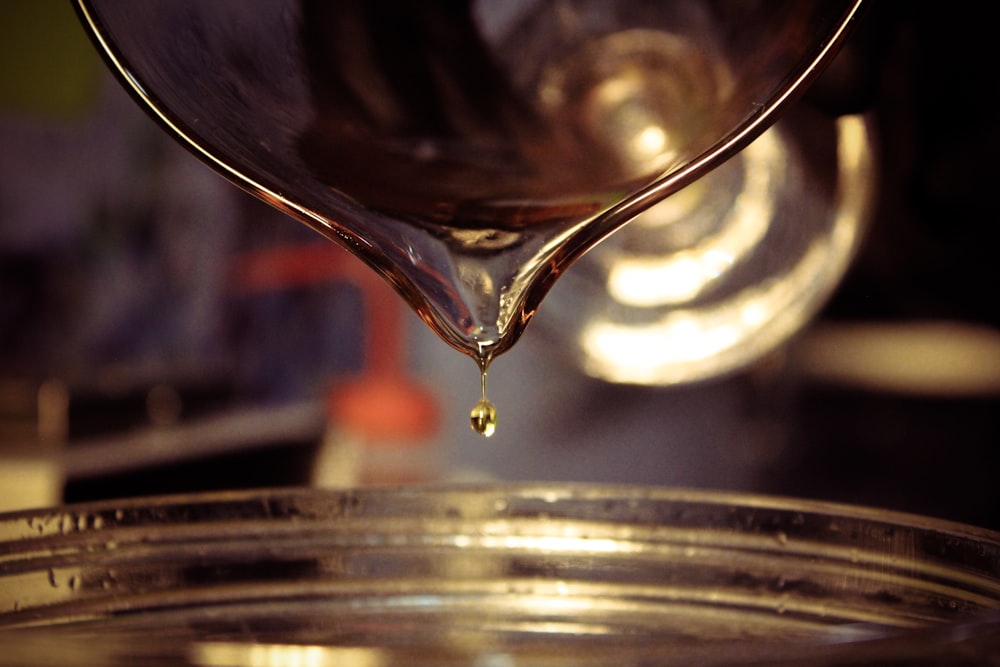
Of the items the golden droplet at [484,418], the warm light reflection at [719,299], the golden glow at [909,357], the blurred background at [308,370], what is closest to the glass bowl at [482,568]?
the golden droplet at [484,418]

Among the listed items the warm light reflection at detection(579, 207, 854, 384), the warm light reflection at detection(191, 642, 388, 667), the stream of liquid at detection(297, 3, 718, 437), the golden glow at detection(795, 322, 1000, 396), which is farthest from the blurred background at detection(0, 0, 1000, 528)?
the warm light reflection at detection(191, 642, 388, 667)

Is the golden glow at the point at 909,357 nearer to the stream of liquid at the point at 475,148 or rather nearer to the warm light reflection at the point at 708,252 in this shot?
the warm light reflection at the point at 708,252

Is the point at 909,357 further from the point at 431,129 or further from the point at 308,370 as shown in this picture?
the point at 431,129

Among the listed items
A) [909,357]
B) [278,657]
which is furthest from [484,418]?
[909,357]

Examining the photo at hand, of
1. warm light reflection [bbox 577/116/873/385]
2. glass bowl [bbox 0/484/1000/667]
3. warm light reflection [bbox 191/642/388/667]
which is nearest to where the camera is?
warm light reflection [bbox 191/642/388/667]

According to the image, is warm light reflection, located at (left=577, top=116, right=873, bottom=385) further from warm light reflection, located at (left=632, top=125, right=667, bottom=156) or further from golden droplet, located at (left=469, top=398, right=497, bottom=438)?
golden droplet, located at (left=469, top=398, right=497, bottom=438)
